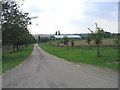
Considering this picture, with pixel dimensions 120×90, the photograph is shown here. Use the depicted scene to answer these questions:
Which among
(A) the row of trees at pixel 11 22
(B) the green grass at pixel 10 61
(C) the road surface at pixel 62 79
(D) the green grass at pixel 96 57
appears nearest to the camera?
(C) the road surface at pixel 62 79

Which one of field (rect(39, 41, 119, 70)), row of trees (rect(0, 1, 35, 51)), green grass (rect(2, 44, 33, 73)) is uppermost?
row of trees (rect(0, 1, 35, 51))

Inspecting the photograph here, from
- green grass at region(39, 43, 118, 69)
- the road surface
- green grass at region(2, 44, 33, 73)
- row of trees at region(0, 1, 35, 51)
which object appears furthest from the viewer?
row of trees at region(0, 1, 35, 51)

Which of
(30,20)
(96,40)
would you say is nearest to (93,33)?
(96,40)

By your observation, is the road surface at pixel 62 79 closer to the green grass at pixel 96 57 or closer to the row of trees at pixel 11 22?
the green grass at pixel 96 57

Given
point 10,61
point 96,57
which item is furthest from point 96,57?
point 10,61

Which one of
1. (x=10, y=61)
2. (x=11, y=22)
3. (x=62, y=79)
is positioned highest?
(x=11, y=22)

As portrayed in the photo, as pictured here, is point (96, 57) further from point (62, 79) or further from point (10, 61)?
point (10, 61)

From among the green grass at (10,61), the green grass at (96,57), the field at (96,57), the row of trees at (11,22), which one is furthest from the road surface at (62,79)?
the row of trees at (11,22)

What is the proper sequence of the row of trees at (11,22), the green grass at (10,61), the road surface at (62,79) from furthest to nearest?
the row of trees at (11,22), the green grass at (10,61), the road surface at (62,79)

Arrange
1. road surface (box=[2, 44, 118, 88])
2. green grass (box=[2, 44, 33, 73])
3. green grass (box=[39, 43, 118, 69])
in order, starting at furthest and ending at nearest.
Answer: green grass (box=[39, 43, 118, 69]) < green grass (box=[2, 44, 33, 73]) < road surface (box=[2, 44, 118, 88])

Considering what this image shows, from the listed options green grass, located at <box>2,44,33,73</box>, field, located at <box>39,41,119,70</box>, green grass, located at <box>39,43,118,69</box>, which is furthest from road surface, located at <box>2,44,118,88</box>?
green grass, located at <box>39,43,118,69</box>

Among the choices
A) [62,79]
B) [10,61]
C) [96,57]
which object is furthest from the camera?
[96,57]

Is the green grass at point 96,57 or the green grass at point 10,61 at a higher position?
the green grass at point 96,57

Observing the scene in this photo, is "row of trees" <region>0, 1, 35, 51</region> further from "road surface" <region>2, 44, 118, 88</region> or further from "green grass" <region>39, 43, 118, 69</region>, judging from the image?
"road surface" <region>2, 44, 118, 88</region>
